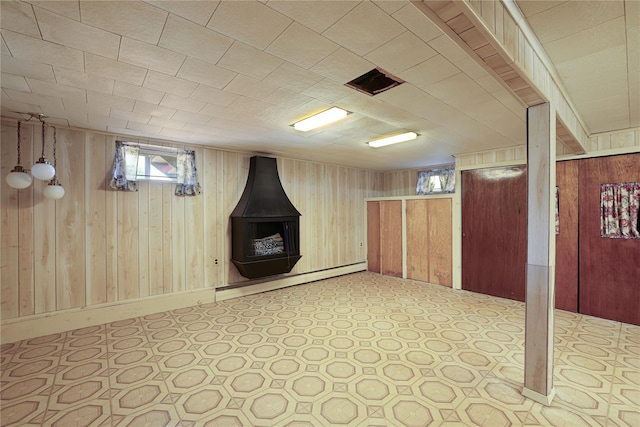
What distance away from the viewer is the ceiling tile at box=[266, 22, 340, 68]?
4.99 feet

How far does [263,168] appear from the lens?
4.61 meters

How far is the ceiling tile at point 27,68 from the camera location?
5.85 feet

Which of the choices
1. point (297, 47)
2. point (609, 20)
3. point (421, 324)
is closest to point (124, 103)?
point (297, 47)

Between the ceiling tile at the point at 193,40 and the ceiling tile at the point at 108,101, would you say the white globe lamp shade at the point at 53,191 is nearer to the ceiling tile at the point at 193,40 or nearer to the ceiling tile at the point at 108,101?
the ceiling tile at the point at 108,101

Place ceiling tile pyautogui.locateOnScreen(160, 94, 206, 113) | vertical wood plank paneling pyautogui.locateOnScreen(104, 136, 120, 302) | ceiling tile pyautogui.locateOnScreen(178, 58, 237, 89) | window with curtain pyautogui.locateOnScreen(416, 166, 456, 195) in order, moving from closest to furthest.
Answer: ceiling tile pyautogui.locateOnScreen(178, 58, 237, 89), ceiling tile pyautogui.locateOnScreen(160, 94, 206, 113), vertical wood plank paneling pyautogui.locateOnScreen(104, 136, 120, 302), window with curtain pyautogui.locateOnScreen(416, 166, 456, 195)

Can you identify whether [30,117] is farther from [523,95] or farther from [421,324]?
[421,324]

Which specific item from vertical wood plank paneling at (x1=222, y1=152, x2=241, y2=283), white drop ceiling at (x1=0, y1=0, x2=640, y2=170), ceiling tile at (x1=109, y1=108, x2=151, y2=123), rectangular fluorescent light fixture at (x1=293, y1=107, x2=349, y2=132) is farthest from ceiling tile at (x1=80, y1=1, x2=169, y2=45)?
vertical wood plank paneling at (x1=222, y1=152, x2=241, y2=283)

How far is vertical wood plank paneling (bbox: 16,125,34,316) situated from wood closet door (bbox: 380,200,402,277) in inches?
215

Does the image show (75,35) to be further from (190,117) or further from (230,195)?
(230,195)

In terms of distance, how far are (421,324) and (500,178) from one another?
8.80ft

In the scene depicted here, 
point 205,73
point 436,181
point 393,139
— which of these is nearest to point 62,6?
point 205,73

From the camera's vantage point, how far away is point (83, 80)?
6.77ft

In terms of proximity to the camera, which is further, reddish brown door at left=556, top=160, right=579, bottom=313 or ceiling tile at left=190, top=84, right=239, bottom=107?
reddish brown door at left=556, top=160, right=579, bottom=313

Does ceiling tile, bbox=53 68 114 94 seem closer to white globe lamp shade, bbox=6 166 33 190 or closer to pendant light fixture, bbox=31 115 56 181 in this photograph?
pendant light fixture, bbox=31 115 56 181
